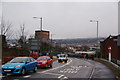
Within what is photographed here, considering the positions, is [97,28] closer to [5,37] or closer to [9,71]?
[5,37]

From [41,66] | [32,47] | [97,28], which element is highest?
[97,28]

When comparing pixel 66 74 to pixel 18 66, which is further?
pixel 66 74

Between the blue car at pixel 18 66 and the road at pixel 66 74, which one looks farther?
the road at pixel 66 74

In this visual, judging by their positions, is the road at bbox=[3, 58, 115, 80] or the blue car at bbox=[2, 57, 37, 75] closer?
the blue car at bbox=[2, 57, 37, 75]

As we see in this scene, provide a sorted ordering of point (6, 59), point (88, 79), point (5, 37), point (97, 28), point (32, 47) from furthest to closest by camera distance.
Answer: point (97, 28) → point (5, 37) → point (32, 47) → point (6, 59) → point (88, 79)

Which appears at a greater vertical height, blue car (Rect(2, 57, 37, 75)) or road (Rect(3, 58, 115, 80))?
blue car (Rect(2, 57, 37, 75))

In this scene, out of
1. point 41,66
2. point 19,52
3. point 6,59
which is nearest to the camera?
point 41,66

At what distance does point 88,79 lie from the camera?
13891 millimetres

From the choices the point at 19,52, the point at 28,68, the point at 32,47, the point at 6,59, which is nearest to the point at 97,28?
the point at 19,52

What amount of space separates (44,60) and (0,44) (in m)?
17.1

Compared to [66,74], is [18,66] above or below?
above

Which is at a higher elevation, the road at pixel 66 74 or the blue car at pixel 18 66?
the blue car at pixel 18 66

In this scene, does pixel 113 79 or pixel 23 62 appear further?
pixel 23 62

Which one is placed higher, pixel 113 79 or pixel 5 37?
pixel 5 37
